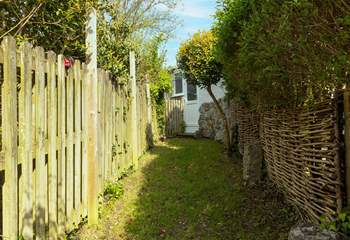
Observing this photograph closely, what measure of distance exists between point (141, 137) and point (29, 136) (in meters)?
7.68

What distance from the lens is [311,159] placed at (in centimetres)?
362

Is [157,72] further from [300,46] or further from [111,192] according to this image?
[300,46]

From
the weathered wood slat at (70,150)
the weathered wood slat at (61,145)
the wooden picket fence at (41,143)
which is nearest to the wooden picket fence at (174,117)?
the wooden picket fence at (41,143)

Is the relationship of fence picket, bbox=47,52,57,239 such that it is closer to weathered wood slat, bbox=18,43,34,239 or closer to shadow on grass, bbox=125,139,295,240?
weathered wood slat, bbox=18,43,34,239

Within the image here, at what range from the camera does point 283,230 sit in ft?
13.9

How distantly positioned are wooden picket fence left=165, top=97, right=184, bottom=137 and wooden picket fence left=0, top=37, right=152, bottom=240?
12.2 metres

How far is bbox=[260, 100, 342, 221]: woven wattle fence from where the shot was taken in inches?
125

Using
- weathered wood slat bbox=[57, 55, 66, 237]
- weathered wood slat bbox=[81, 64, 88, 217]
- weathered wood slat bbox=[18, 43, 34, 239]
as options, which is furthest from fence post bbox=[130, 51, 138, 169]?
weathered wood slat bbox=[18, 43, 34, 239]

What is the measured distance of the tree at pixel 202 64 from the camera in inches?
438

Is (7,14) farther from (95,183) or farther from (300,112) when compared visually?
(300,112)

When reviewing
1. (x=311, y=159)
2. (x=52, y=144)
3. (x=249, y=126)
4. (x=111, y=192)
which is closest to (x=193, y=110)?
(x=249, y=126)

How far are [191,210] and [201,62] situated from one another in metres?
6.66

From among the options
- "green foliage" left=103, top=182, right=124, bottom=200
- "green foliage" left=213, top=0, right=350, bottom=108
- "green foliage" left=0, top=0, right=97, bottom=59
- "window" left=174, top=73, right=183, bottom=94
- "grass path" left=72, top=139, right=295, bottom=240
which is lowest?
"grass path" left=72, top=139, right=295, bottom=240

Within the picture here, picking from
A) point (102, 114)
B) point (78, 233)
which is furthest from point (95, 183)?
point (102, 114)
